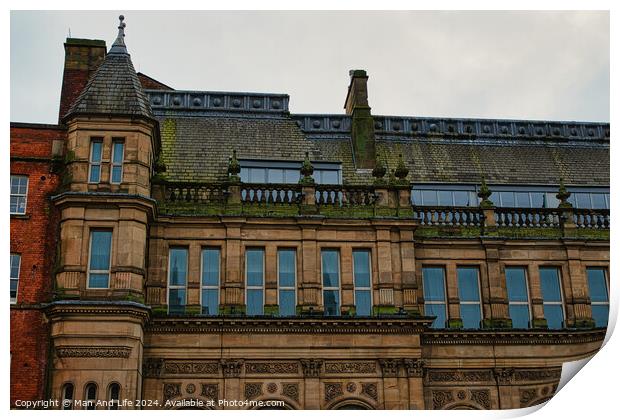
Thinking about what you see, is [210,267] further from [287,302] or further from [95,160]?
[95,160]

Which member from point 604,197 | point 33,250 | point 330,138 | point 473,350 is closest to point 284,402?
point 473,350

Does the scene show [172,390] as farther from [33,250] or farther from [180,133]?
[180,133]

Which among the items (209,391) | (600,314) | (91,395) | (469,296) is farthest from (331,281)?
(600,314)

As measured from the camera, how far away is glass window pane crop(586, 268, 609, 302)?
29047mm

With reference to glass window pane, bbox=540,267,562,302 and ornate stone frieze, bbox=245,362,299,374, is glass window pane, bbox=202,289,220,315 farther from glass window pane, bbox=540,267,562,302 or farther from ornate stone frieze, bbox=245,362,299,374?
glass window pane, bbox=540,267,562,302

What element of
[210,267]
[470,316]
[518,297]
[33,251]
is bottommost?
[470,316]

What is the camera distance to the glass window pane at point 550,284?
28797 millimetres

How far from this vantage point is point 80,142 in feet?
85.4

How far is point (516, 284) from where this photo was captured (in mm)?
28875

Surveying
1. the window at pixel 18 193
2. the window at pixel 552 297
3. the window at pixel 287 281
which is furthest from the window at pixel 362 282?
the window at pixel 18 193

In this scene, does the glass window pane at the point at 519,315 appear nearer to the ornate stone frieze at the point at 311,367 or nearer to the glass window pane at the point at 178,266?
the ornate stone frieze at the point at 311,367

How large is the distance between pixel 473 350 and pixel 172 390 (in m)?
9.65

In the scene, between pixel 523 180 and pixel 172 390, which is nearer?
pixel 172 390

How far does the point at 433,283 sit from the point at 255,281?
605cm
